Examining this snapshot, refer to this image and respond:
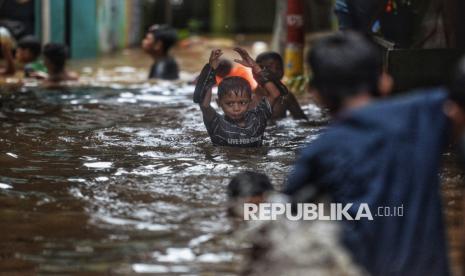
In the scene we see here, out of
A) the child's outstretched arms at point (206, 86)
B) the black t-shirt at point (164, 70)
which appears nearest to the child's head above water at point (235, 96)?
the child's outstretched arms at point (206, 86)

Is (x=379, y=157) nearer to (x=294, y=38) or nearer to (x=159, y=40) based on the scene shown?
(x=294, y=38)

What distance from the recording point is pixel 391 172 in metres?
3.18

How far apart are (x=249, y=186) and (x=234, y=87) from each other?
9.91 feet

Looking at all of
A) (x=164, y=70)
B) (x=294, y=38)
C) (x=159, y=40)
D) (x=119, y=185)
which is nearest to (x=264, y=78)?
(x=119, y=185)

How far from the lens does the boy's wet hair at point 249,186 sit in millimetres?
4645

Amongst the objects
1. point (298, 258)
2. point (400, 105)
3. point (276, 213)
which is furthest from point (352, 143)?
point (276, 213)

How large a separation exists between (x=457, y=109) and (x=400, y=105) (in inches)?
7.2

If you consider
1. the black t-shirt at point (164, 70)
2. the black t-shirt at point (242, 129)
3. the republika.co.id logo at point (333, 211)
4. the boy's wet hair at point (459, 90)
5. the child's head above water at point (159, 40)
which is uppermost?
the boy's wet hair at point (459, 90)

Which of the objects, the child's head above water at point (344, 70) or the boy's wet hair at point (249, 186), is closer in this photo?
the child's head above water at point (344, 70)

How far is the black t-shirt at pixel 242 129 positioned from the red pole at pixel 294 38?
14.9 ft

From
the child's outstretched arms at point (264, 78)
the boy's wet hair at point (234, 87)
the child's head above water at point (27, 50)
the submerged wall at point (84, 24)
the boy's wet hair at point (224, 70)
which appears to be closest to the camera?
the boy's wet hair at point (234, 87)

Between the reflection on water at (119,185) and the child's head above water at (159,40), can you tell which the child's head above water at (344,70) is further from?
the child's head above water at (159,40)

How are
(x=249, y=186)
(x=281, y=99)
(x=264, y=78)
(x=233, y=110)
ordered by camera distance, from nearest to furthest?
(x=249, y=186), (x=233, y=110), (x=264, y=78), (x=281, y=99)

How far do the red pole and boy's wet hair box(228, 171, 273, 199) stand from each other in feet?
25.0
